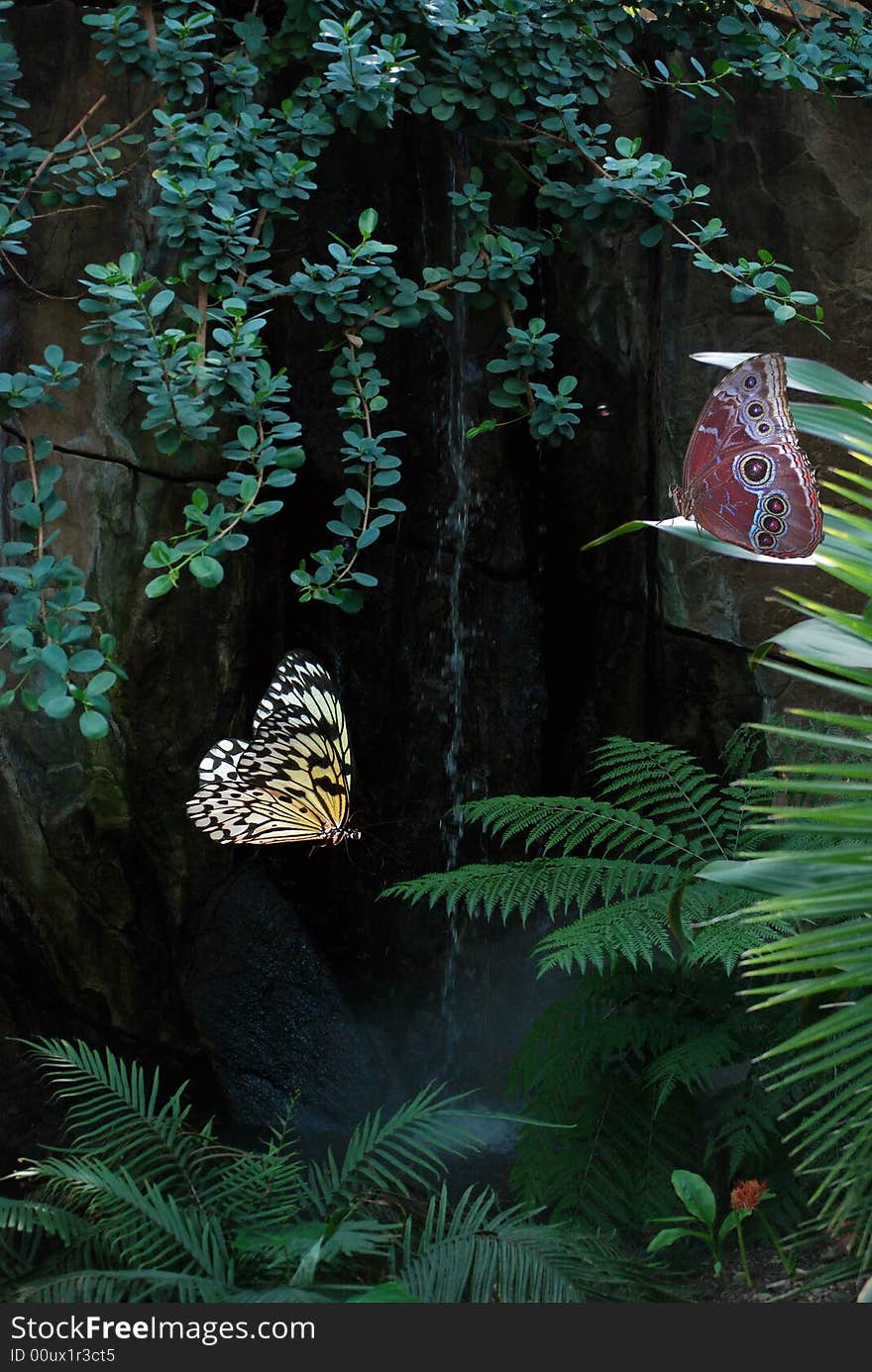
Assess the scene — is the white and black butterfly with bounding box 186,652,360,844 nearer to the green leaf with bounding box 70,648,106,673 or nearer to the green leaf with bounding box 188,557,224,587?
the green leaf with bounding box 188,557,224,587

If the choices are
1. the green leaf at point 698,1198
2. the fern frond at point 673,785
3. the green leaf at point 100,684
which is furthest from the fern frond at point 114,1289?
the fern frond at point 673,785

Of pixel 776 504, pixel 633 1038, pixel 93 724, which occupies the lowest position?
pixel 633 1038

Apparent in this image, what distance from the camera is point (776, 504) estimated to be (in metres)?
2.38

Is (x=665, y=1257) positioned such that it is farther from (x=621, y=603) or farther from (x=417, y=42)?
(x=417, y=42)

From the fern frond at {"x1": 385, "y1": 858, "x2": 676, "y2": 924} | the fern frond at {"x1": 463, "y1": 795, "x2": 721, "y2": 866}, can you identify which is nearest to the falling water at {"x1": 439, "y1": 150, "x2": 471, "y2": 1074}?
the fern frond at {"x1": 463, "y1": 795, "x2": 721, "y2": 866}

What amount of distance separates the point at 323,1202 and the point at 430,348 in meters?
2.66

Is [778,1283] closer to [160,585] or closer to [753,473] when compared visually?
[753,473]

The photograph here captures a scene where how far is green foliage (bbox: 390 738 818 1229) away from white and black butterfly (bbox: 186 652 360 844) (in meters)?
0.69

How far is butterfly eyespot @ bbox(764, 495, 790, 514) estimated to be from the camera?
7.78 ft

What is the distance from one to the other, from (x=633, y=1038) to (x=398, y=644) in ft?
6.08

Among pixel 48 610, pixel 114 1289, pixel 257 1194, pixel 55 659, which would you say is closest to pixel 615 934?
pixel 257 1194

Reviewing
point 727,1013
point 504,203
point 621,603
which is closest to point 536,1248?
point 727,1013

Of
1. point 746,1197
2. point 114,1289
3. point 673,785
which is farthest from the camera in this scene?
point 673,785

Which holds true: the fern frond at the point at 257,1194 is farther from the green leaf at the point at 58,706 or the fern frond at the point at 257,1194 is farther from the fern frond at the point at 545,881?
the green leaf at the point at 58,706
